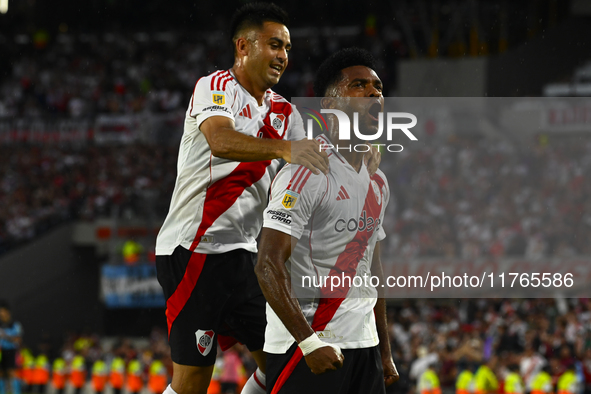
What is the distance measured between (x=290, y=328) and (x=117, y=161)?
70.3ft

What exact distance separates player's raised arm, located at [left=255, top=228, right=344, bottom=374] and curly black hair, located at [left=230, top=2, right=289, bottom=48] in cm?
121

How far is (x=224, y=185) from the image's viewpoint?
3787 millimetres

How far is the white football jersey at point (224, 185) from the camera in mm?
3748

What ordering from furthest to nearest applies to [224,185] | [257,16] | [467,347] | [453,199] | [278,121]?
[453,199] < [467,347] < [278,121] < [224,185] < [257,16]

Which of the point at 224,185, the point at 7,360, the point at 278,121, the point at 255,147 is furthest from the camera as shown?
the point at 7,360

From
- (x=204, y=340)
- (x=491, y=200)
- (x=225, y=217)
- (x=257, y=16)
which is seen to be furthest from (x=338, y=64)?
(x=491, y=200)

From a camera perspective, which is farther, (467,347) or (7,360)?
(7,360)

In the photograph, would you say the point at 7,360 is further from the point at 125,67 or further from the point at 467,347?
the point at 125,67

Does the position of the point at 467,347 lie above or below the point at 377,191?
below

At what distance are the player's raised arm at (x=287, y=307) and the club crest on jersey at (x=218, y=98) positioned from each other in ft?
2.79

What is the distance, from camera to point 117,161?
77.4ft

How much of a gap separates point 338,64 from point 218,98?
0.63 m

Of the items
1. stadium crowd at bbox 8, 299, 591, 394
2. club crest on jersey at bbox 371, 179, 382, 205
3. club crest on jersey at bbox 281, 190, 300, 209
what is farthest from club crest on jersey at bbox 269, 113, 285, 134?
stadium crowd at bbox 8, 299, 591, 394

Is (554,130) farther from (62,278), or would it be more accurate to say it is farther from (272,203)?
(272,203)
